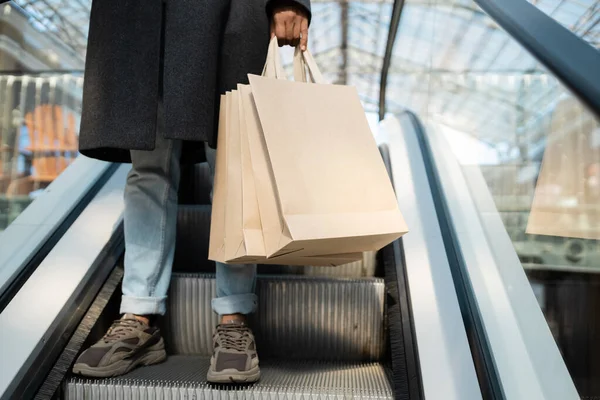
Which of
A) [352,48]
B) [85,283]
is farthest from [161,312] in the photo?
[352,48]

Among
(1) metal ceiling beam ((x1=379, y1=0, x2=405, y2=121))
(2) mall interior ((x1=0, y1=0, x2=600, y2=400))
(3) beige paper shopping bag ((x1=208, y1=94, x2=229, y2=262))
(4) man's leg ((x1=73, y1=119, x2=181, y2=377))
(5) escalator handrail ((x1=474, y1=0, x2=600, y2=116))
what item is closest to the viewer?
(5) escalator handrail ((x1=474, y1=0, x2=600, y2=116))

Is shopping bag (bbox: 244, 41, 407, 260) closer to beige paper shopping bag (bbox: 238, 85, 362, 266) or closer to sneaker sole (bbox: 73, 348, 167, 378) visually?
beige paper shopping bag (bbox: 238, 85, 362, 266)

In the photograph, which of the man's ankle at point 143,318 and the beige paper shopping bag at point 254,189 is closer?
the beige paper shopping bag at point 254,189

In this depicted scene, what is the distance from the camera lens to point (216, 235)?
4.17ft

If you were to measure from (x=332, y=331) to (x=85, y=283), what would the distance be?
0.73m

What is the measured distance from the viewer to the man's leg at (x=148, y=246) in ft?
4.91

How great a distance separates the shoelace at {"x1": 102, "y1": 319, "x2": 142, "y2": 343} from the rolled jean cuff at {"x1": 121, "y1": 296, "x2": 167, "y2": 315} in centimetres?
3

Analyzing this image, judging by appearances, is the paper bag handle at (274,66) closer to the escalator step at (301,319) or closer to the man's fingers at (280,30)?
the man's fingers at (280,30)

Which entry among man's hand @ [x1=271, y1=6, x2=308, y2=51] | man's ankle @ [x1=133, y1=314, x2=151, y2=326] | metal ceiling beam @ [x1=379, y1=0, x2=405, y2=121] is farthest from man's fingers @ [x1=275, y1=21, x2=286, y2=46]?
metal ceiling beam @ [x1=379, y1=0, x2=405, y2=121]

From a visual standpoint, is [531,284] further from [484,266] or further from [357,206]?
[357,206]

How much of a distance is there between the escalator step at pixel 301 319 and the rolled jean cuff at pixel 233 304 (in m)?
0.19

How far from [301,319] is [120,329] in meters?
0.54

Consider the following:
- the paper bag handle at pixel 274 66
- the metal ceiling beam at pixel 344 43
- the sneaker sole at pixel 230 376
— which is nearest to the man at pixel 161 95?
the sneaker sole at pixel 230 376

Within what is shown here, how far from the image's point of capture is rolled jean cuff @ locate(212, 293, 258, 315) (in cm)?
150
